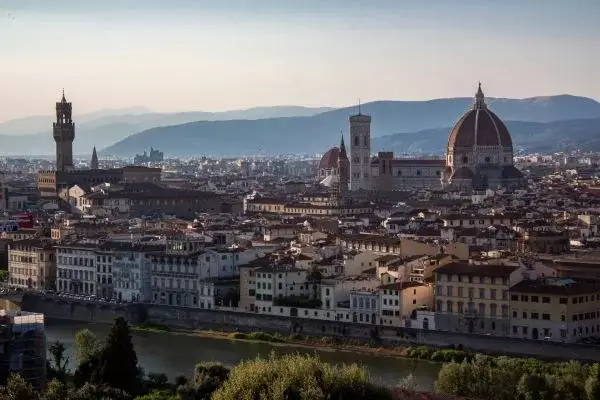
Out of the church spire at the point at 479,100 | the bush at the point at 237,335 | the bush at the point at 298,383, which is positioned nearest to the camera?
the bush at the point at 298,383

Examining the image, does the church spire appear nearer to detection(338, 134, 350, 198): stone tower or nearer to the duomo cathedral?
the duomo cathedral

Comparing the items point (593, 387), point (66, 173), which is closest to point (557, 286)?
point (593, 387)

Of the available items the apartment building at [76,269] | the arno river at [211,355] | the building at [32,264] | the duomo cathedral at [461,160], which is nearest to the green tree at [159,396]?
the arno river at [211,355]

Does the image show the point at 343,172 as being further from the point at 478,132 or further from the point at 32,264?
the point at 32,264

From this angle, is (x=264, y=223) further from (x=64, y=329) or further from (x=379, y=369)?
(x=379, y=369)

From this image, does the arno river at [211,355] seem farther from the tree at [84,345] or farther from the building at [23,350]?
the building at [23,350]

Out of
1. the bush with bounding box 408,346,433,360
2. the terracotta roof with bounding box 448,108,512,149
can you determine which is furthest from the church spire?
the bush with bounding box 408,346,433,360

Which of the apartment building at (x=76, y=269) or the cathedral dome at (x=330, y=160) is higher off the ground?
the cathedral dome at (x=330, y=160)
